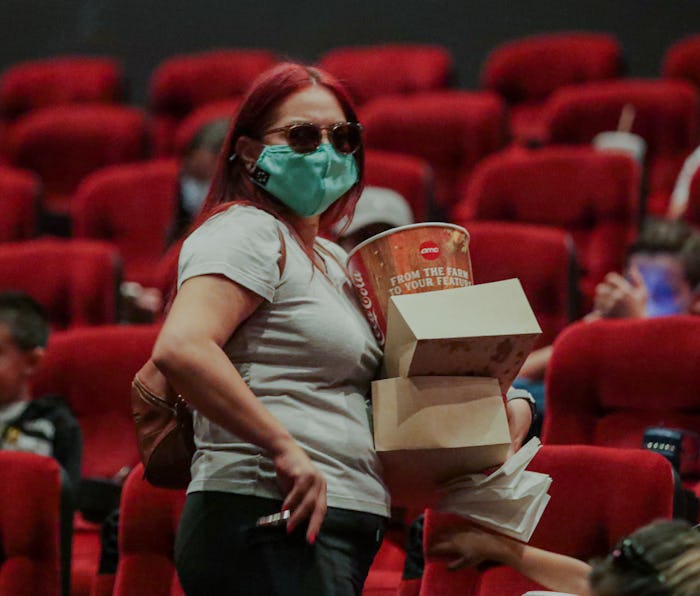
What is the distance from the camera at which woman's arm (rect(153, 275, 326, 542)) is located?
94 cm

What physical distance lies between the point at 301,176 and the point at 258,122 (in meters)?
0.07

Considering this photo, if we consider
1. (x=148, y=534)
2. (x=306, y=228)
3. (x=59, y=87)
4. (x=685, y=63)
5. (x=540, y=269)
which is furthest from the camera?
(x=59, y=87)

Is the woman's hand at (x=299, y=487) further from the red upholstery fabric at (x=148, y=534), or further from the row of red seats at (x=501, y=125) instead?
the row of red seats at (x=501, y=125)

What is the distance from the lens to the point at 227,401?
3.08 feet

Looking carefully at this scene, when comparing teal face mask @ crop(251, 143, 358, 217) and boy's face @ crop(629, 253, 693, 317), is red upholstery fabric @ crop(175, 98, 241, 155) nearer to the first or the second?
boy's face @ crop(629, 253, 693, 317)

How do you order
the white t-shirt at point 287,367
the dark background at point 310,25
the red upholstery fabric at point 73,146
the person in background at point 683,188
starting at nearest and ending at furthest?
the white t-shirt at point 287,367 → the person in background at point 683,188 → the red upholstery fabric at point 73,146 → the dark background at point 310,25

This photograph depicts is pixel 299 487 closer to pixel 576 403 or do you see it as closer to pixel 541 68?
pixel 576 403

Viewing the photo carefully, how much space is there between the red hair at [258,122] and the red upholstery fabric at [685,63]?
2.69 meters

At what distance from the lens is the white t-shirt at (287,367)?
39.2 inches

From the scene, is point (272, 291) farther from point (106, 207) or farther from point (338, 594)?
point (106, 207)

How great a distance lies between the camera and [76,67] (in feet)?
13.7

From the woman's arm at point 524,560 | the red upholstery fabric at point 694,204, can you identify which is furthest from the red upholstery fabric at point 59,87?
the woman's arm at point 524,560

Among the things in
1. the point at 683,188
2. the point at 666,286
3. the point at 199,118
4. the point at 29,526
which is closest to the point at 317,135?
the point at 29,526

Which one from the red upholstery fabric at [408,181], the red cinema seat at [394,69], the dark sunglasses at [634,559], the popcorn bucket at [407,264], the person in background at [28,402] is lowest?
the person in background at [28,402]
